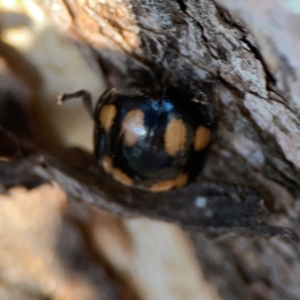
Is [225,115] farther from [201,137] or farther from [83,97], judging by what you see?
[83,97]

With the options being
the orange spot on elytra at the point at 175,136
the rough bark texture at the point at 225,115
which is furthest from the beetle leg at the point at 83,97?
the orange spot on elytra at the point at 175,136

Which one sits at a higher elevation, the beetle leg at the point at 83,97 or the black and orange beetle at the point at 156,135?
the black and orange beetle at the point at 156,135

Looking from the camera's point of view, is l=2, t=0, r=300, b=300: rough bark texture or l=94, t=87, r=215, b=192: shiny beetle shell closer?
l=2, t=0, r=300, b=300: rough bark texture

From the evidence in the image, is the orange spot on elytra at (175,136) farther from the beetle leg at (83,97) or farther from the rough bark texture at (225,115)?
the beetle leg at (83,97)

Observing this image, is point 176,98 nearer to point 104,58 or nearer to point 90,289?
point 104,58

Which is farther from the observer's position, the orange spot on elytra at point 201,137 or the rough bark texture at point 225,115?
the orange spot on elytra at point 201,137

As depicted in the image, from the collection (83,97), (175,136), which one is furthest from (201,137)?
(83,97)

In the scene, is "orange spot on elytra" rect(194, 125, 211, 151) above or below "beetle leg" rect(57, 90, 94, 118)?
above

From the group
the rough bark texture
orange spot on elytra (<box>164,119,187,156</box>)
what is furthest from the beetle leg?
orange spot on elytra (<box>164,119,187,156</box>)

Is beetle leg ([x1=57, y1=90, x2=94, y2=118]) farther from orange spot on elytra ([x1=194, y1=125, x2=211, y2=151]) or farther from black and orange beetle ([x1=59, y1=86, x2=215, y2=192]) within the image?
orange spot on elytra ([x1=194, y1=125, x2=211, y2=151])
